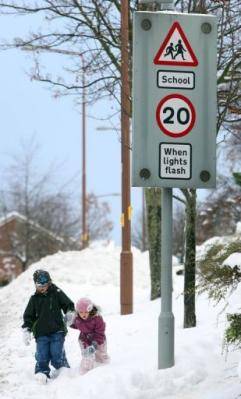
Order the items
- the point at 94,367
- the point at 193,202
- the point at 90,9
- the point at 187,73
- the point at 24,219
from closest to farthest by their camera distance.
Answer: the point at 187,73 < the point at 94,367 < the point at 193,202 < the point at 90,9 < the point at 24,219

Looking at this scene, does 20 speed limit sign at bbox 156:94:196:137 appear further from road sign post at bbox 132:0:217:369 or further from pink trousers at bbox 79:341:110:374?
pink trousers at bbox 79:341:110:374

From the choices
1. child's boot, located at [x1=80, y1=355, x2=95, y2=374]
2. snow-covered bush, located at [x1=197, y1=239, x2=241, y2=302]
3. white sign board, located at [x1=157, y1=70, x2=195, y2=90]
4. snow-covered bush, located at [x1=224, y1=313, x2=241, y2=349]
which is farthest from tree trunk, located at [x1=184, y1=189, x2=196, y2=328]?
snow-covered bush, located at [x1=224, y1=313, x2=241, y2=349]

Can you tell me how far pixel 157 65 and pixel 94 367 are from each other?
320cm

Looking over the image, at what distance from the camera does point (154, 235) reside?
15664 mm

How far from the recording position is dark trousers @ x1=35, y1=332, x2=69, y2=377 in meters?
8.30

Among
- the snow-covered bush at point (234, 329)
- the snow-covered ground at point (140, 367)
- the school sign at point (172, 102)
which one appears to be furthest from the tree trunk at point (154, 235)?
the snow-covered bush at point (234, 329)

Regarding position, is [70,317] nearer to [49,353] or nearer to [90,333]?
[90,333]

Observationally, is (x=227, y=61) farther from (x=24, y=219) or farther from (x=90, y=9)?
(x=24, y=219)

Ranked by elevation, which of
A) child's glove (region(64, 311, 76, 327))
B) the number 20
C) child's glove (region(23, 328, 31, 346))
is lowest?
child's glove (region(23, 328, 31, 346))

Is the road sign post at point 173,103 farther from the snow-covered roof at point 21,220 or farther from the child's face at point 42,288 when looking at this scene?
the snow-covered roof at point 21,220

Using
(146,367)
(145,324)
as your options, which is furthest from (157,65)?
(145,324)

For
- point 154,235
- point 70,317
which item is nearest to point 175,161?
point 70,317

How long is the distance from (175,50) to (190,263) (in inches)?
138

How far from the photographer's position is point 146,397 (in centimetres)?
636
